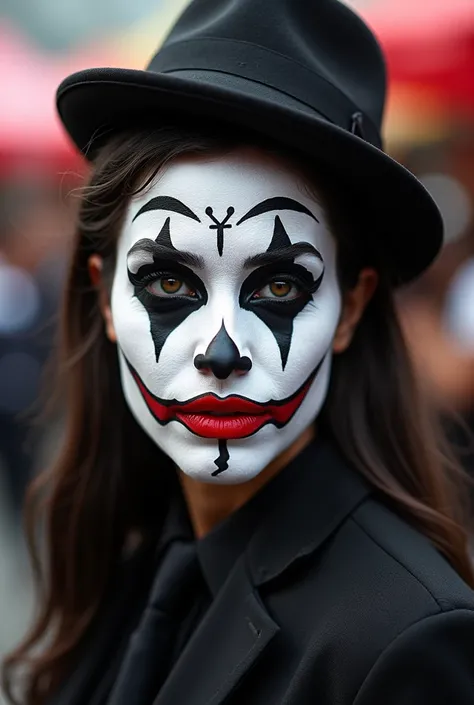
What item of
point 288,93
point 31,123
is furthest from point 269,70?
point 31,123

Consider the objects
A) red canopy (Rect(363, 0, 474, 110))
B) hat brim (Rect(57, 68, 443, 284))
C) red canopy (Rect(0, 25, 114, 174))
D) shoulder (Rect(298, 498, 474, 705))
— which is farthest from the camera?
red canopy (Rect(0, 25, 114, 174))

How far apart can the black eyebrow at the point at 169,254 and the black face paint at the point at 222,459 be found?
0.38m

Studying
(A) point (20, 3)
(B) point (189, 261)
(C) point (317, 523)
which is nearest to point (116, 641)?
(C) point (317, 523)

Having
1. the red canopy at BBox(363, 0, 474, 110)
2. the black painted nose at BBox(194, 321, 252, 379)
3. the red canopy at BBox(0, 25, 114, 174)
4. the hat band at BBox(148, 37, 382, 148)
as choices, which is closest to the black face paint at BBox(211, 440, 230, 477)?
the black painted nose at BBox(194, 321, 252, 379)

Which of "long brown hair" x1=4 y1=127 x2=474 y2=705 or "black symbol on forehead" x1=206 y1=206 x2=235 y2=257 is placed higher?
"black symbol on forehead" x1=206 y1=206 x2=235 y2=257

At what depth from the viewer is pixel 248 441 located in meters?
1.77

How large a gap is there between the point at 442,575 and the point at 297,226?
2.50 ft

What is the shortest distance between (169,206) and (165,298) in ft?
0.64

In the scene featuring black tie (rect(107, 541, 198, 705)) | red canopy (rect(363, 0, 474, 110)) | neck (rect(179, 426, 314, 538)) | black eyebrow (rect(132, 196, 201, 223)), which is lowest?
black tie (rect(107, 541, 198, 705))

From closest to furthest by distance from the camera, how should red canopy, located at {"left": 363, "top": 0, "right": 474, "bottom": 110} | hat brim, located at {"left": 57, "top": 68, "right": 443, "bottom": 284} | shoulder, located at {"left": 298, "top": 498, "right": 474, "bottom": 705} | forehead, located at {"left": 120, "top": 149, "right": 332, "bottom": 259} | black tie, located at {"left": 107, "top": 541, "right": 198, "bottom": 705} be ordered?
shoulder, located at {"left": 298, "top": 498, "right": 474, "bottom": 705} < hat brim, located at {"left": 57, "top": 68, "right": 443, "bottom": 284} < forehead, located at {"left": 120, "top": 149, "right": 332, "bottom": 259} < black tie, located at {"left": 107, "top": 541, "right": 198, "bottom": 705} < red canopy, located at {"left": 363, "top": 0, "right": 474, "bottom": 110}

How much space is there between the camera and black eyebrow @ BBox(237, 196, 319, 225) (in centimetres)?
172

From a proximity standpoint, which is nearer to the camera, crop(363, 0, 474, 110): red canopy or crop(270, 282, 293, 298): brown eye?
crop(270, 282, 293, 298): brown eye

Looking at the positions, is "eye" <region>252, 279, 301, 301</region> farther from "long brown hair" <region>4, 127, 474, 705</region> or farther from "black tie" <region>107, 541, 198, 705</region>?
"black tie" <region>107, 541, 198, 705</region>

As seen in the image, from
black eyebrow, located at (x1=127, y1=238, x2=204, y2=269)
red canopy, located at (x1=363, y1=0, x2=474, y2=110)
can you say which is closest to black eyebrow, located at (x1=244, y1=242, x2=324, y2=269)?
black eyebrow, located at (x1=127, y1=238, x2=204, y2=269)
